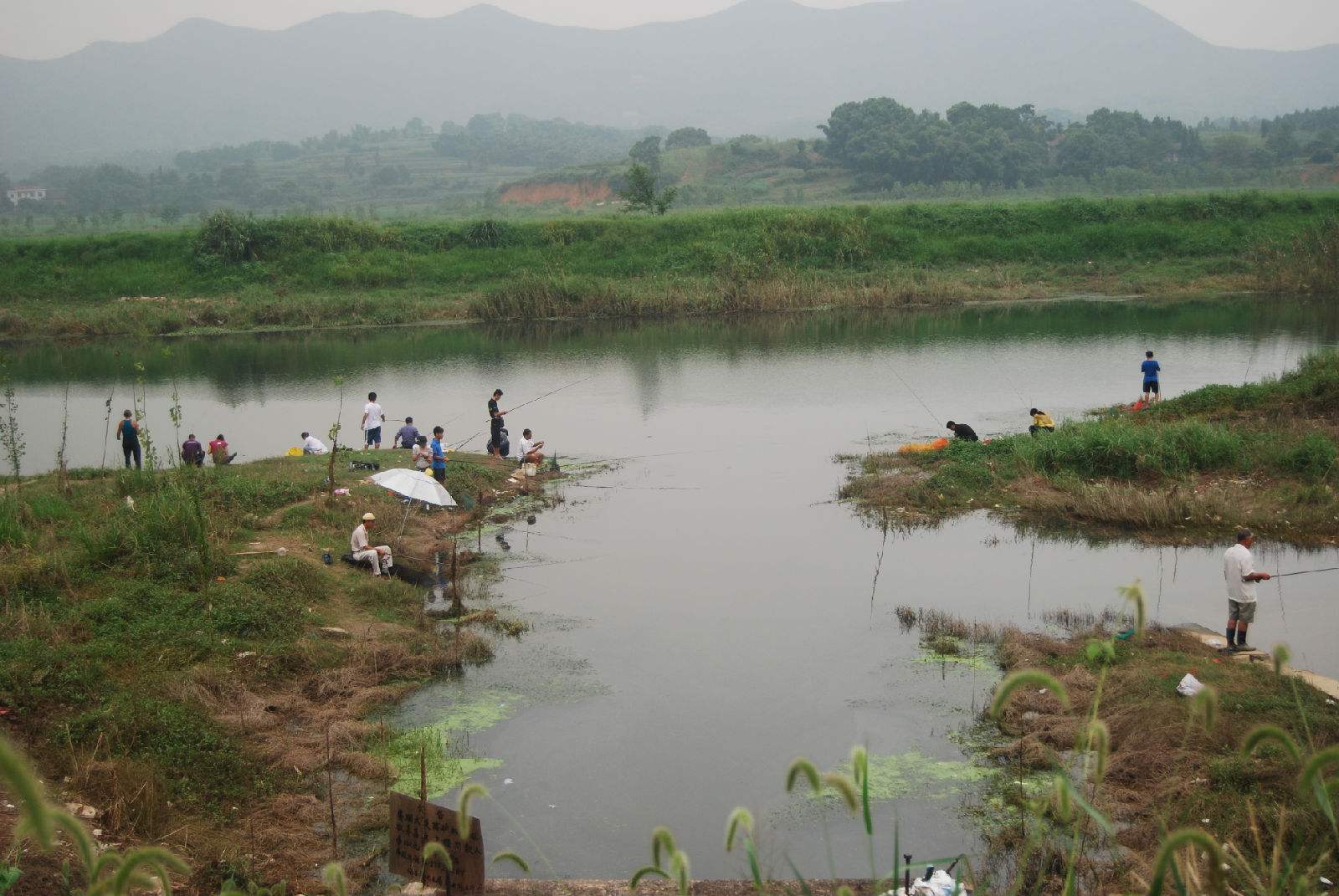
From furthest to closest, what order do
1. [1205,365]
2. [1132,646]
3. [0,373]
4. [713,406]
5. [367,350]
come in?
[367,350] < [1205,365] < [713,406] < [0,373] < [1132,646]

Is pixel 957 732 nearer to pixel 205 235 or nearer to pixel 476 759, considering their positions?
pixel 476 759

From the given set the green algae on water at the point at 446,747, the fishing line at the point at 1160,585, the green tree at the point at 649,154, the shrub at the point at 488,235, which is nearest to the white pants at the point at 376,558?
the green algae on water at the point at 446,747

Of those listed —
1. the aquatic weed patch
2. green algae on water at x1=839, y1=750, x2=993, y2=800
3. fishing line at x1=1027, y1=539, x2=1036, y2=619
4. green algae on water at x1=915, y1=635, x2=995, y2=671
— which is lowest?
the aquatic weed patch

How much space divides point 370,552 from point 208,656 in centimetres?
362

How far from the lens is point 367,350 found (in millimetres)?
37500

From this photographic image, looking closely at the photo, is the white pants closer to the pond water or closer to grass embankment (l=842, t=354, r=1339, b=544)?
the pond water

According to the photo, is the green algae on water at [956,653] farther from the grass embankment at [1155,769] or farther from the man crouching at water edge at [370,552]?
the man crouching at water edge at [370,552]

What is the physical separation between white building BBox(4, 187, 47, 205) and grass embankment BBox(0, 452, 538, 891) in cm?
12241

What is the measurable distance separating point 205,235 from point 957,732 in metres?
47.5

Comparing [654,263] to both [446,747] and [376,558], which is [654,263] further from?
[446,747]

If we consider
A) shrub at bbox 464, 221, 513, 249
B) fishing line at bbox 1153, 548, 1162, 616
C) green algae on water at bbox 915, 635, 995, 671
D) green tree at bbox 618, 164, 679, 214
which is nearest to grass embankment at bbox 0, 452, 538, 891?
green algae on water at bbox 915, 635, 995, 671

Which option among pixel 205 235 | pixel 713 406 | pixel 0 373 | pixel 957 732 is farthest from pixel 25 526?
pixel 205 235

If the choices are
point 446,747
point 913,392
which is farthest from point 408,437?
point 913,392

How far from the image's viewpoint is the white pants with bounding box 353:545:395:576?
590 inches
